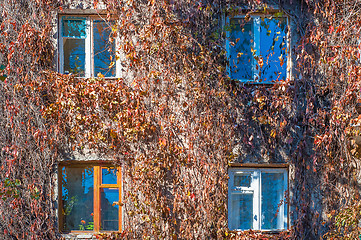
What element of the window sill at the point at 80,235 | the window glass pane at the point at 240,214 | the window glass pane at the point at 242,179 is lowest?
the window sill at the point at 80,235

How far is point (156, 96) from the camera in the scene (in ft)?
20.1

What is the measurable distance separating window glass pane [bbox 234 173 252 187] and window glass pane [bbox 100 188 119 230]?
2179 millimetres

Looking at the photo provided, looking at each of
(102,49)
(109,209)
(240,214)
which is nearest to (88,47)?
(102,49)

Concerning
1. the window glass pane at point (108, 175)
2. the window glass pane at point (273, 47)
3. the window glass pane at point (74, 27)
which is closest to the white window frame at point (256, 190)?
the window glass pane at point (273, 47)

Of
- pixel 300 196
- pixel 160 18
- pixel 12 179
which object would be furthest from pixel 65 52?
pixel 300 196

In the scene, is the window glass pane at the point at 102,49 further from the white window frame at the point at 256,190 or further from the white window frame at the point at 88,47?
the white window frame at the point at 256,190

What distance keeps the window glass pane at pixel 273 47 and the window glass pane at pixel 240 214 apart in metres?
2.30

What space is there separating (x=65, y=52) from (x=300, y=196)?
5.02m

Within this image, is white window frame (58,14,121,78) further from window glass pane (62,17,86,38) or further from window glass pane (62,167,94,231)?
window glass pane (62,167,94,231)

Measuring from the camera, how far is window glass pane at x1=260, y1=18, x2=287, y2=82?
6.28 meters

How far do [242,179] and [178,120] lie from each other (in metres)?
1.59

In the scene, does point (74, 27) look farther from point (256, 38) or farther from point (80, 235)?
point (80, 235)

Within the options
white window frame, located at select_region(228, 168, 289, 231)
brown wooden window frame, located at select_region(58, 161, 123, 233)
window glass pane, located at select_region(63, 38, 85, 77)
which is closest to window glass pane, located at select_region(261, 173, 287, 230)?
white window frame, located at select_region(228, 168, 289, 231)

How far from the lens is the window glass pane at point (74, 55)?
6.32 m
